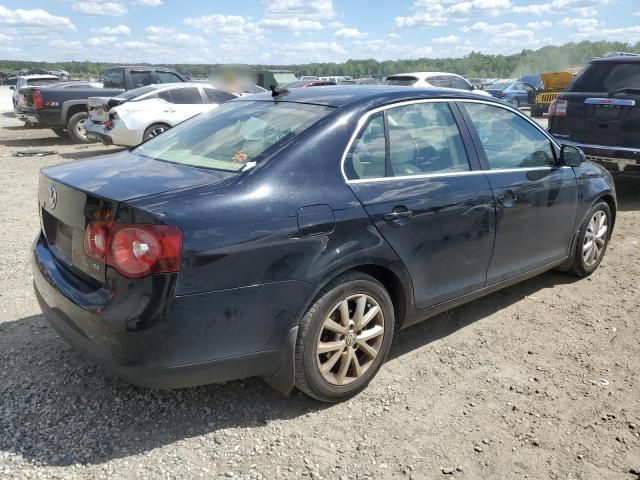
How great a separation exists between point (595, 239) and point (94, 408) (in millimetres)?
4175

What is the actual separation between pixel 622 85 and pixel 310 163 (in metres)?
6.01

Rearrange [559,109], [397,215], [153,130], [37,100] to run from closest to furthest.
→ [397,215] < [559,109] < [153,130] < [37,100]

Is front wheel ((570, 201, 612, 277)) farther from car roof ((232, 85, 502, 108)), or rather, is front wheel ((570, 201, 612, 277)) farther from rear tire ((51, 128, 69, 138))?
rear tire ((51, 128, 69, 138))

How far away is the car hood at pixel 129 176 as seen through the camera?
2.56 metres

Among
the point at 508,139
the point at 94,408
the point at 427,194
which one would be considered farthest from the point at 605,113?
the point at 94,408

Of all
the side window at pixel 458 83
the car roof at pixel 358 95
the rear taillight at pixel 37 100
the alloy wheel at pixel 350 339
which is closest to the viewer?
the alloy wheel at pixel 350 339

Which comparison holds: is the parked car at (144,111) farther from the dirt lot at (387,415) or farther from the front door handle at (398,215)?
the front door handle at (398,215)

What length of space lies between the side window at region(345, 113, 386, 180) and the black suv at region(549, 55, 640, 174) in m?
4.99

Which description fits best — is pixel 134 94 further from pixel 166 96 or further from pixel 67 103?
pixel 67 103

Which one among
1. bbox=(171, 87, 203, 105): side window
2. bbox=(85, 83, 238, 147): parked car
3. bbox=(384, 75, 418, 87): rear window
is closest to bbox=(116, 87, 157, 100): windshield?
bbox=(85, 83, 238, 147): parked car

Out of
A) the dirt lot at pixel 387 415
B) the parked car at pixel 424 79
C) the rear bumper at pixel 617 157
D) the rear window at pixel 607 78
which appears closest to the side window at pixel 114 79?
the parked car at pixel 424 79

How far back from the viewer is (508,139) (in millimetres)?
3979

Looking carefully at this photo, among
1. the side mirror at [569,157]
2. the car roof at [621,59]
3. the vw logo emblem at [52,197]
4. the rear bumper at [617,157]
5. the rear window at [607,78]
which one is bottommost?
the rear bumper at [617,157]

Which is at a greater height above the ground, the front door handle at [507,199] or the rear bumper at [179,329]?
the front door handle at [507,199]
